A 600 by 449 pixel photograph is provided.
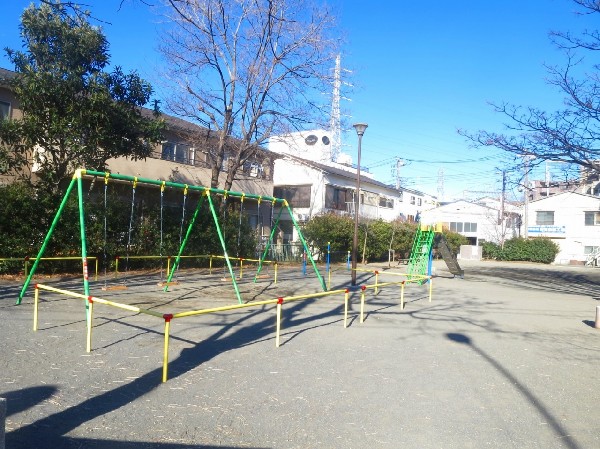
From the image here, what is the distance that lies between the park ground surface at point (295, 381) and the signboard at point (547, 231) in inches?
1517

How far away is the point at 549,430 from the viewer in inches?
162

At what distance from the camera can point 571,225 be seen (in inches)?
1704

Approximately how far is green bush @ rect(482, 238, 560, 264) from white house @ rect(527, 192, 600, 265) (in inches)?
93.1

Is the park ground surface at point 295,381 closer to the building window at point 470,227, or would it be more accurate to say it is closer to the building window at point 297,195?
the building window at point 297,195

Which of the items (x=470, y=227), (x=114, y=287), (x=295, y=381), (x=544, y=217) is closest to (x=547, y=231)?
(x=544, y=217)

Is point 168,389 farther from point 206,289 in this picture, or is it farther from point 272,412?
point 206,289

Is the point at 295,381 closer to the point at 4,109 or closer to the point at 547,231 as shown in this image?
the point at 4,109

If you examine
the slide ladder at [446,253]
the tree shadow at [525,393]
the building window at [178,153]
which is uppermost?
the building window at [178,153]

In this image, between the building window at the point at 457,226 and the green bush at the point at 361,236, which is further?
the building window at the point at 457,226

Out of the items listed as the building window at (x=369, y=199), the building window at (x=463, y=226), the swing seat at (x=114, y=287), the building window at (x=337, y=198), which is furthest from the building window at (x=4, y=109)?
the building window at (x=463, y=226)

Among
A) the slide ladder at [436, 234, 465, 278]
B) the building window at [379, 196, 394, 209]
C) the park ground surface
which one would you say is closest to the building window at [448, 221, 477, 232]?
the building window at [379, 196, 394, 209]

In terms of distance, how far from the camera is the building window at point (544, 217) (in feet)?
147

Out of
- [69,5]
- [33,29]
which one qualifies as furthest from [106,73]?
[69,5]

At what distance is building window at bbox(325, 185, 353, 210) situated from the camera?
3068 cm
